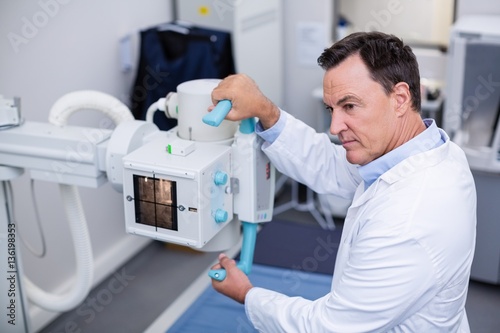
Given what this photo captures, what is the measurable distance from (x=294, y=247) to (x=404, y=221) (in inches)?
81.7

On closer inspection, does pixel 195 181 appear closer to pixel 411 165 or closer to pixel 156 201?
pixel 156 201

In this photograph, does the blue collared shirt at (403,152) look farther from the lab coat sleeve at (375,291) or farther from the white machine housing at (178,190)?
the white machine housing at (178,190)

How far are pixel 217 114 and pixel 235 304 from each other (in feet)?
2.92

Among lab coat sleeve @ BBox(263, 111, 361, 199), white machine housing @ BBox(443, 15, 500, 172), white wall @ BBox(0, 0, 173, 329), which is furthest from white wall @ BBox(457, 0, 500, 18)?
lab coat sleeve @ BBox(263, 111, 361, 199)

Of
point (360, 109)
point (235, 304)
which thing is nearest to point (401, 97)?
point (360, 109)

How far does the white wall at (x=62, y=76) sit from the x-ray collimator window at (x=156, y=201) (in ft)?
4.19

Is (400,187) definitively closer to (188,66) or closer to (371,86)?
(371,86)

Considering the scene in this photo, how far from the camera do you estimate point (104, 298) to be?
2924mm

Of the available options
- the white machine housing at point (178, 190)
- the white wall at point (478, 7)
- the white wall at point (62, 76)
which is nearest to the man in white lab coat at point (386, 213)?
the white machine housing at point (178, 190)

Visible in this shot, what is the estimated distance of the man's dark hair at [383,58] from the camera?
1.34m

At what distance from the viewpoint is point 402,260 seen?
4.11 ft

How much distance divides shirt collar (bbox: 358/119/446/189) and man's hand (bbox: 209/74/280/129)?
0.90 ft

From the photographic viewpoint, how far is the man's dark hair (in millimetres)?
1342

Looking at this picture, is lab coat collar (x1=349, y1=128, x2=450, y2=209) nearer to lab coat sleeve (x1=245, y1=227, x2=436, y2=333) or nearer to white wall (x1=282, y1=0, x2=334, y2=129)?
lab coat sleeve (x1=245, y1=227, x2=436, y2=333)
